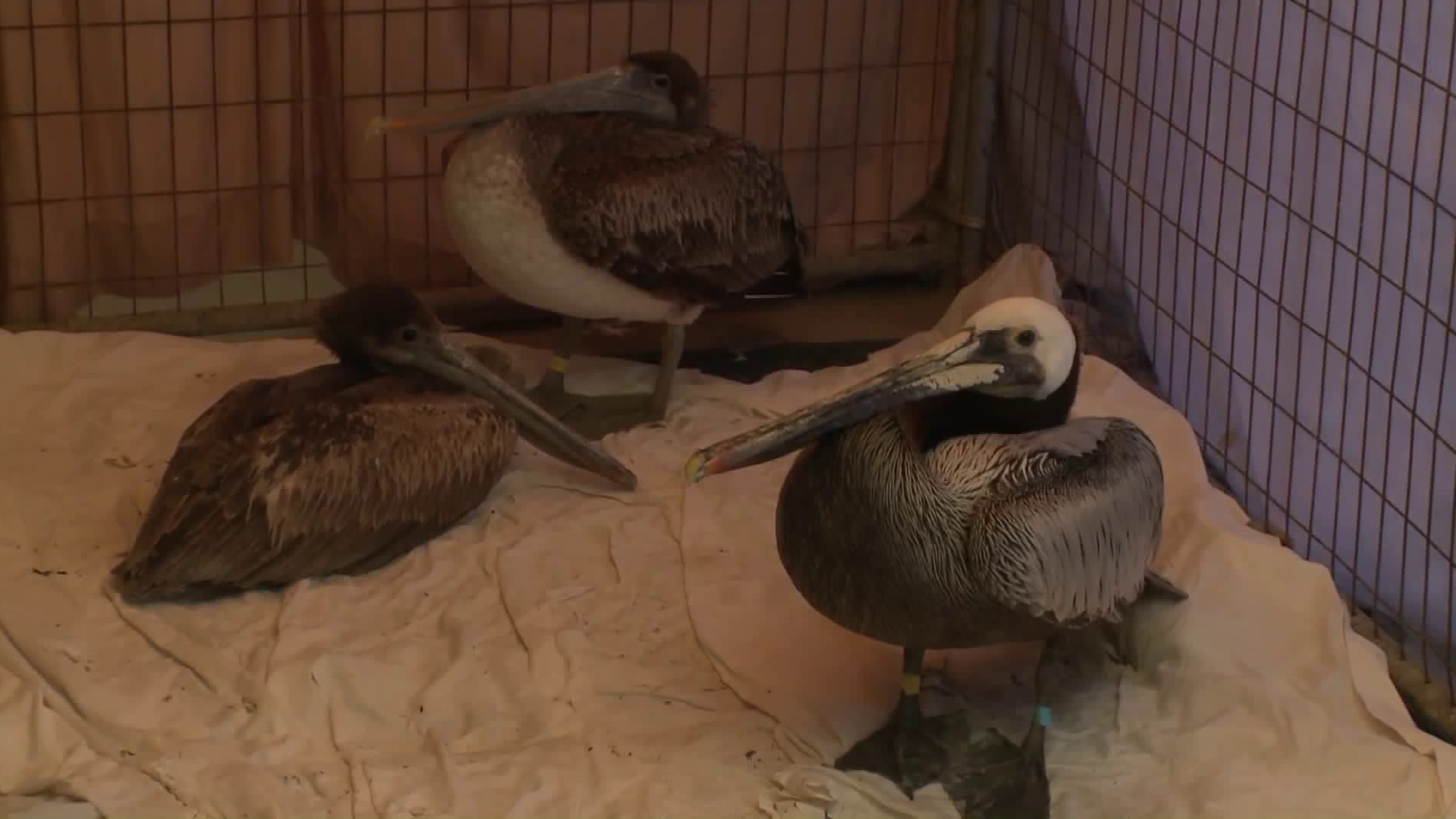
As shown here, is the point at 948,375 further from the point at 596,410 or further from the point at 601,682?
the point at 596,410

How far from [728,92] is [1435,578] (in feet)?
7.40

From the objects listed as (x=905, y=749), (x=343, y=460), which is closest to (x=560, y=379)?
(x=343, y=460)

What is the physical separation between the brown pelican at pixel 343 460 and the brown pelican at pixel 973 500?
905 mm

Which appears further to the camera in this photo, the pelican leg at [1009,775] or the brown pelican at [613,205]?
the brown pelican at [613,205]

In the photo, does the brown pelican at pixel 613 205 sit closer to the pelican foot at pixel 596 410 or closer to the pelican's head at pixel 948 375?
the pelican foot at pixel 596 410

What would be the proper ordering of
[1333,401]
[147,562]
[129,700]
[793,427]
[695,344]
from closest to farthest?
[793,427] → [129,700] → [147,562] → [1333,401] → [695,344]

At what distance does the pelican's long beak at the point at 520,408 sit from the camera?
3.61m

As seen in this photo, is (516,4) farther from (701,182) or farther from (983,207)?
(983,207)

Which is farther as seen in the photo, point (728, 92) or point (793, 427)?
point (728, 92)

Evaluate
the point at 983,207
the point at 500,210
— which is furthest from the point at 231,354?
the point at 983,207

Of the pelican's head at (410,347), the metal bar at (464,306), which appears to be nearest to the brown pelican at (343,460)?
the pelican's head at (410,347)

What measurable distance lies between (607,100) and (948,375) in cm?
152

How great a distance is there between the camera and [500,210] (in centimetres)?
379

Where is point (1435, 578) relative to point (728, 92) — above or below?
below
